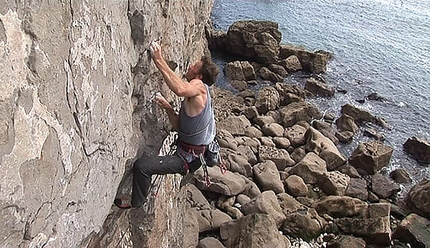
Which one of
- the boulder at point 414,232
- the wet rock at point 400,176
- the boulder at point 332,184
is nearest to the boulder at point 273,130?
the boulder at point 332,184

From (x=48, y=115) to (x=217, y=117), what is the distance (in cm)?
1442

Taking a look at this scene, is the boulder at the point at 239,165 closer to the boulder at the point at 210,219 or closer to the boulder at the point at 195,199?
the boulder at the point at 195,199

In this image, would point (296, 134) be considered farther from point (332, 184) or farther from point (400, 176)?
point (400, 176)

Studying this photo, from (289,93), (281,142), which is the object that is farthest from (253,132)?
(289,93)

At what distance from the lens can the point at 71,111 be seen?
3.63 m

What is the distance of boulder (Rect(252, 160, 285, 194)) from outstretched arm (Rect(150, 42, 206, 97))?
Answer: 8611 mm

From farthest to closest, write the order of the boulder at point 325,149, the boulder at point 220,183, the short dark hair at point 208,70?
the boulder at point 325,149 → the boulder at point 220,183 → the short dark hair at point 208,70

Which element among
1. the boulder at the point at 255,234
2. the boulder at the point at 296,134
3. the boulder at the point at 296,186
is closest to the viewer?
the boulder at the point at 255,234

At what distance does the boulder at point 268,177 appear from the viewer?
43.9 ft

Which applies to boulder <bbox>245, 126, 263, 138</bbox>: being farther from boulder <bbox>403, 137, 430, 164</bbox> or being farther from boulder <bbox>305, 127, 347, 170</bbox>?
boulder <bbox>403, 137, 430, 164</bbox>

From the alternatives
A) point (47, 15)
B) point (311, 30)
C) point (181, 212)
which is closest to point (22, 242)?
point (47, 15)

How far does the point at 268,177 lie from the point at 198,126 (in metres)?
8.47

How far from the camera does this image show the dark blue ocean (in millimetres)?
20750

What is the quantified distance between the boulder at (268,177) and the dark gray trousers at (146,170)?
26.3 ft
